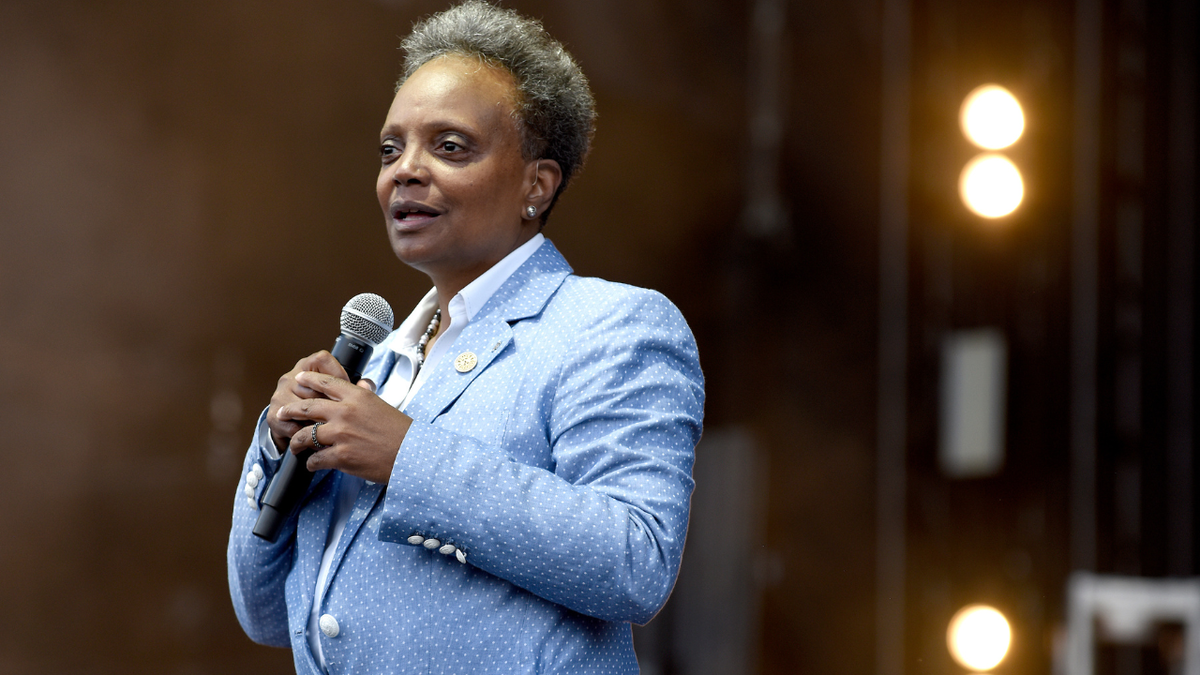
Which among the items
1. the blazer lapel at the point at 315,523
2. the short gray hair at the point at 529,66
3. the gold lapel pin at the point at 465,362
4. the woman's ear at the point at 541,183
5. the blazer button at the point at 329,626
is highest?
the short gray hair at the point at 529,66

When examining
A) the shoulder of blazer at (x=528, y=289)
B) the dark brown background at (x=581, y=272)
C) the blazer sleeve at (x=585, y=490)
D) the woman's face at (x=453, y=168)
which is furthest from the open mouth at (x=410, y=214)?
the dark brown background at (x=581, y=272)

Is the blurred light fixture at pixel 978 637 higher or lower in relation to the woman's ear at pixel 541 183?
lower

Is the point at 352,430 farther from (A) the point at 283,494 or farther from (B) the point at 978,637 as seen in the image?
(B) the point at 978,637

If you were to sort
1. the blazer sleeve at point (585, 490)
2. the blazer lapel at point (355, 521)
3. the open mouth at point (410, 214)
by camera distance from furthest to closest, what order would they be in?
the open mouth at point (410, 214) → the blazer lapel at point (355, 521) → the blazer sleeve at point (585, 490)

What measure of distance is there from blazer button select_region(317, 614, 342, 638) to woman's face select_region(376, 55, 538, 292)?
404 millimetres

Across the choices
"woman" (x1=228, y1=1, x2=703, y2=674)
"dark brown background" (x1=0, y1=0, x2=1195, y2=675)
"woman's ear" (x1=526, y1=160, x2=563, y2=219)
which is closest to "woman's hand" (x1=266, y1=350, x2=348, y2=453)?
"woman" (x1=228, y1=1, x2=703, y2=674)

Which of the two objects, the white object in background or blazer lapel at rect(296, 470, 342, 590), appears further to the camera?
the white object in background

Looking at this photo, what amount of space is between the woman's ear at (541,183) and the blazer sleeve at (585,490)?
24cm

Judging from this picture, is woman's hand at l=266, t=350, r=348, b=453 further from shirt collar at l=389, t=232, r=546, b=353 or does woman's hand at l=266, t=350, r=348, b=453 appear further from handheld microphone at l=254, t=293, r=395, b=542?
shirt collar at l=389, t=232, r=546, b=353

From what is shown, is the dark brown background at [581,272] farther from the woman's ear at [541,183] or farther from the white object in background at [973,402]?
the woman's ear at [541,183]

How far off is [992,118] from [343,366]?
2.74 m

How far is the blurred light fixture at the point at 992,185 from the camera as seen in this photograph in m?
3.29

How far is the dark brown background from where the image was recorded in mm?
2189

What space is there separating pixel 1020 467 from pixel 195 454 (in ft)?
7.94
